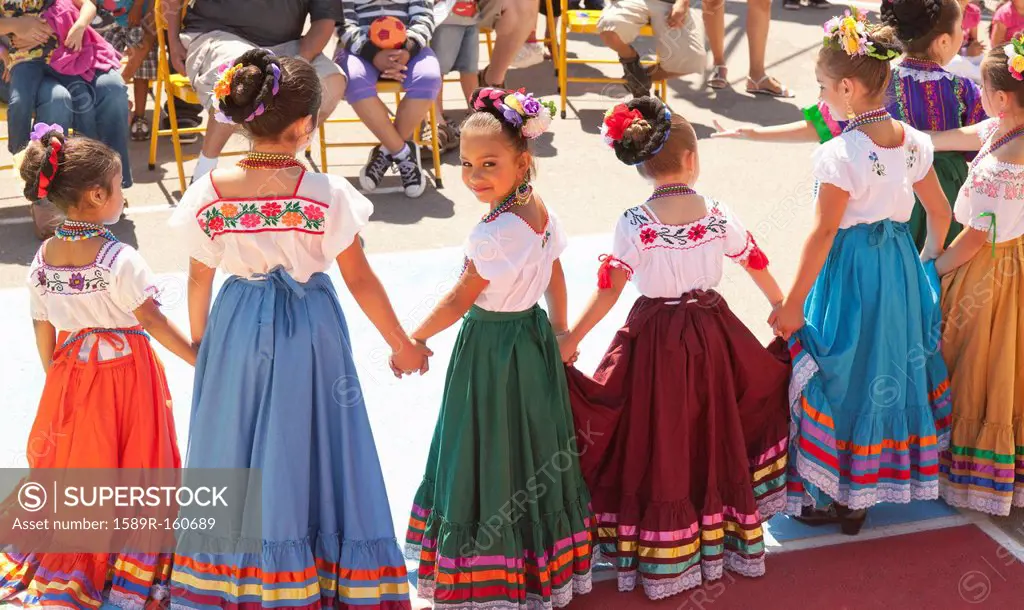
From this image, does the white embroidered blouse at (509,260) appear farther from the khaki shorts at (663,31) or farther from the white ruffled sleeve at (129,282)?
the khaki shorts at (663,31)

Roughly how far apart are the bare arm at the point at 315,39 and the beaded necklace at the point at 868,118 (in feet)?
11.8

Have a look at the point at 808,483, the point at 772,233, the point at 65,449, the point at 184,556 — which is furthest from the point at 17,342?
the point at 772,233

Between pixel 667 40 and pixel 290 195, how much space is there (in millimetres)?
5358

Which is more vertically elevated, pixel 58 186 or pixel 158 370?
pixel 58 186

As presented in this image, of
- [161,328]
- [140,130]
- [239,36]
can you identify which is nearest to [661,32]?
[239,36]

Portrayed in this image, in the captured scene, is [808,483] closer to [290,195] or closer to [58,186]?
[290,195]

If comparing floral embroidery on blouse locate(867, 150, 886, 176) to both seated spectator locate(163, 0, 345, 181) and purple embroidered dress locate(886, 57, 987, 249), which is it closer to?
purple embroidered dress locate(886, 57, 987, 249)

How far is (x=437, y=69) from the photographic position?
21.4 ft

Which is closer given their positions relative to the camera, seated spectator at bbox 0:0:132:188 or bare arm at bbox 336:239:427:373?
bare arm at bbox 336:239:427:373

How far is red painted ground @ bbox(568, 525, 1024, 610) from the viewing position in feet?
11.3

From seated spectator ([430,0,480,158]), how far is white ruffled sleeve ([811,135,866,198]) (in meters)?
3.80

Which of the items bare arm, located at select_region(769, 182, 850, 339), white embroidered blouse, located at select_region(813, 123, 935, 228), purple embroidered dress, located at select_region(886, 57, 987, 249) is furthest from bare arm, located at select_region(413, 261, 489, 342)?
purple embroidered dress, located at select_region(886, 57, 987, 249)

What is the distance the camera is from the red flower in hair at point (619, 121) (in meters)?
3.19

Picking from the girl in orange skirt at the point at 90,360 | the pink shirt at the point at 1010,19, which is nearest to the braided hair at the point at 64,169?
the girl in orange skirt at the point at 90,360
